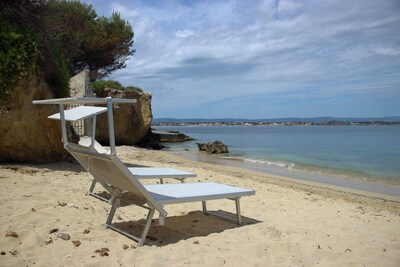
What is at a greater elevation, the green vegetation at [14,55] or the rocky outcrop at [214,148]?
the green vegetation at [14,55]

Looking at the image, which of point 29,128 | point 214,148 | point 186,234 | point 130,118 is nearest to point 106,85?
point 130,118

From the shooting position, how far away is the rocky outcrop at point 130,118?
68.6 ft

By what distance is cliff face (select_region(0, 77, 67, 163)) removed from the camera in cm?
779

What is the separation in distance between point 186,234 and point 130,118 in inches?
738

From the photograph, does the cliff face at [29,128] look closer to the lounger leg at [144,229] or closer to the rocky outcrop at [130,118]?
the lounger leg at [144,229]

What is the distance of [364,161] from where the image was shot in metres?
19.0

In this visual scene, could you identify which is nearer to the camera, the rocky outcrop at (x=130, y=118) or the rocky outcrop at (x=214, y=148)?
the rocky outcrop at (x=130, y=118)

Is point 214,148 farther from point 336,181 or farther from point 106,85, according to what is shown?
point 336,181

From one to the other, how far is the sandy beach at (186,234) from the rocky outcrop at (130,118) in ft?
48.6

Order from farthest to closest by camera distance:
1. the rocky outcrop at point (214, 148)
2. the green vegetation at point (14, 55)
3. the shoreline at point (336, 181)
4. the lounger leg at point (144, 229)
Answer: the rocky outcrop at point (214, 148), the shoreline at point (336, 181), the green vegetation at point (14, 55), the lounger leg at point (144, 229)

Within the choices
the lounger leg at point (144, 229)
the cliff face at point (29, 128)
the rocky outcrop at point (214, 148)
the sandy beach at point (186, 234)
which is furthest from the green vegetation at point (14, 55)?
the rocky outcrop at point (214, 148)

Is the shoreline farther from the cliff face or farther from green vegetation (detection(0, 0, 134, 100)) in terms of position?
green vegetation (detection(0, 0, 134, 100))

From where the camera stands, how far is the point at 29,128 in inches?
318

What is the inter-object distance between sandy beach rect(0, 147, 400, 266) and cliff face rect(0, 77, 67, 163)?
5.61 ft
